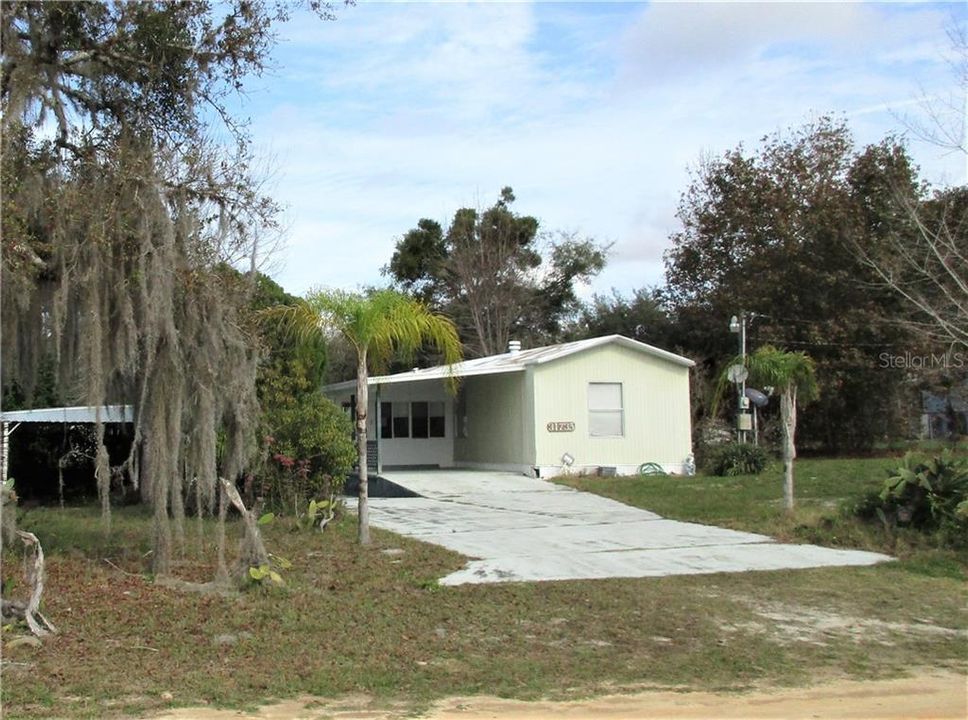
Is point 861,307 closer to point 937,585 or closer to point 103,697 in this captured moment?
point 937,585

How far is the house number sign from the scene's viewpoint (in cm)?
2312

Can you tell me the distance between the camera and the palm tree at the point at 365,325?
12.4 metres

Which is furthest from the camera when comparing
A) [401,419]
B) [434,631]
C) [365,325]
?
[401,419]

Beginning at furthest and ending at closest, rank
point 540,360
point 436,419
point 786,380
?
point 436,419 < point 540,360 < point 786,380

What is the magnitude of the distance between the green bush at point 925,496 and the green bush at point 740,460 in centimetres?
873

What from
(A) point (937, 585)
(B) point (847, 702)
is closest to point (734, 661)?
(B) point (847, 702)

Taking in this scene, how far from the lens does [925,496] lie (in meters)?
12.9

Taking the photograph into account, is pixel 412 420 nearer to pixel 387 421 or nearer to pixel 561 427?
pixel 387 421

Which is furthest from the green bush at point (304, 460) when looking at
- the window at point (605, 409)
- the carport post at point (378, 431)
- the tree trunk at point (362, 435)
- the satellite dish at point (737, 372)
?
the window at point (605, 409)

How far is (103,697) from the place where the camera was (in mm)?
6234

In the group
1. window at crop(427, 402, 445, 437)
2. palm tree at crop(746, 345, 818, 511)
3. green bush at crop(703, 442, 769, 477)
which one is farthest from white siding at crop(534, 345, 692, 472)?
palm tree at crop(746, 345, 818, 511)

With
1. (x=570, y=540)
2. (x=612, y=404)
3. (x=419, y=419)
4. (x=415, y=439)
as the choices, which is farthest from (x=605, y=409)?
(x=570, y=540)

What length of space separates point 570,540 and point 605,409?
10723 mm

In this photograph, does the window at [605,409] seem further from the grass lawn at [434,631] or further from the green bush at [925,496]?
the grass lawn at [434,631]
